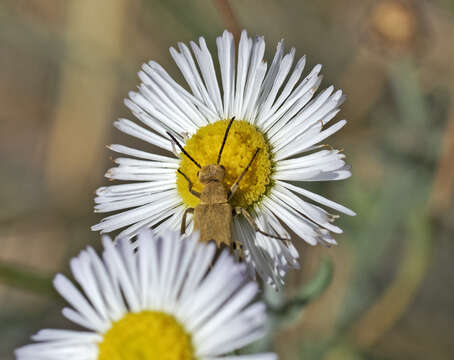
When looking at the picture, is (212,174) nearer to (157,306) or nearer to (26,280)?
(157,306)

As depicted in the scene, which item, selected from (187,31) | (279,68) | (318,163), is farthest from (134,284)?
(187,31)

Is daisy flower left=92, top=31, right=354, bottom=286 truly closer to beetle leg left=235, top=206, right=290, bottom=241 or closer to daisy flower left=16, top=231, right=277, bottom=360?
beetle leg left=235, top=206, right=290, bottom=241

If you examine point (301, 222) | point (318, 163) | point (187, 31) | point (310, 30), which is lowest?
point (301, 222)

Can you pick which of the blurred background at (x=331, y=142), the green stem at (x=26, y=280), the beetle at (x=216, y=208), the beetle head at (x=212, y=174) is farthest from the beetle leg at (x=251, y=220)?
the green stem at (x=26, y=280)

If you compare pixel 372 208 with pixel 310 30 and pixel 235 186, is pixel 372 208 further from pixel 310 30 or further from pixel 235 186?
pixel 235 186

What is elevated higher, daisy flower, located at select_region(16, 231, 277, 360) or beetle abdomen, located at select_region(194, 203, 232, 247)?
beetle abdomen, located at select_region(194, 203, 232, 247)

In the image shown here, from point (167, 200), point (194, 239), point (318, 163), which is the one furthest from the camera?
point (167, 200)

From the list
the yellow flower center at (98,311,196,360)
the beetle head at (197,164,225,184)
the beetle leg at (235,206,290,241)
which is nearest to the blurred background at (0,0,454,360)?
the beetle leg at (235,206,290,241)

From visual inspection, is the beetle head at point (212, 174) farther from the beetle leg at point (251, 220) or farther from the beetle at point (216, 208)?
the beetle leg at point (251, 220)
